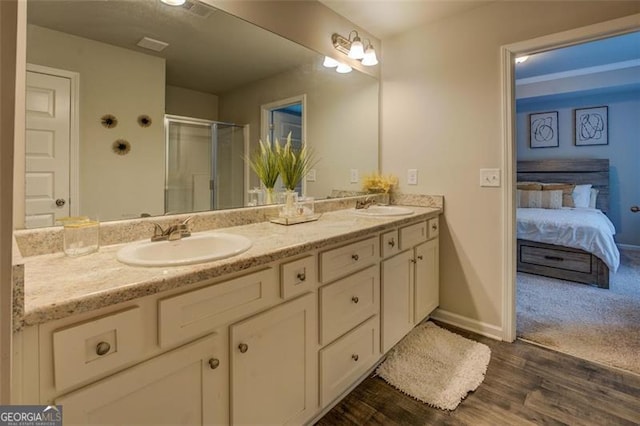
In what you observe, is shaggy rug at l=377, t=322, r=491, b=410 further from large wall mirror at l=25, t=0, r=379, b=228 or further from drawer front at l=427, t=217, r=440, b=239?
large wall mirror at l=25, t=0, r=379, b=228

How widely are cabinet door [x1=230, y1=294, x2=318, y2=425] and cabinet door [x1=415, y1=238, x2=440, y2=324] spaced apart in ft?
3.45

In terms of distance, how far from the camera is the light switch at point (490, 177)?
220 centimetres

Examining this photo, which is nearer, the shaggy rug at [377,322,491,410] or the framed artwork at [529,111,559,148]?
the shaggy rug at [377,322,491,410]

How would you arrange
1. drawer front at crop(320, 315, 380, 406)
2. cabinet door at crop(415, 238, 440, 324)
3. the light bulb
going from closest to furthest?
drawer front at crop(320, 315, 380, 406) < cabinet door at crop(415, 238, 440, 324) < the light bulb

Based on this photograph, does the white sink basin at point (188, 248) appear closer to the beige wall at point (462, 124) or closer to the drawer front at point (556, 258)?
the beige wall at point (462, 124)

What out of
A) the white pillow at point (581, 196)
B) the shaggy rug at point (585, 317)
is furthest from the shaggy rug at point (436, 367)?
the white pillow at point (581, 196)

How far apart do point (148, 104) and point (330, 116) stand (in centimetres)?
135

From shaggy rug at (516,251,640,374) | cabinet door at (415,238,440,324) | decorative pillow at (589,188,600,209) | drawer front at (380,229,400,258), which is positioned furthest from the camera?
decorative pillow at (589,188,600,209)

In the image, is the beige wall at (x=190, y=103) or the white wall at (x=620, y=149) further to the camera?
the white wall at (x=620, y=149)

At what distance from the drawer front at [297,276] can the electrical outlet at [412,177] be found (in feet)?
5.14

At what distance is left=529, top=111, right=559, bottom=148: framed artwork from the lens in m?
5.09

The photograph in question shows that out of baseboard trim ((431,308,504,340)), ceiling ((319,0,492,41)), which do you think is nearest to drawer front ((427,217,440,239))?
baseboard trim ((431,308,504,340))

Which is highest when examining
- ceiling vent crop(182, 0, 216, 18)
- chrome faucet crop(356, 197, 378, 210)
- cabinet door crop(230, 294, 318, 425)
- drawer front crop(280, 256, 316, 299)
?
ceiling vent crop(182, 0, 216, 18)

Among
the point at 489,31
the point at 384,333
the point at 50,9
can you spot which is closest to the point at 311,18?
the point at 489,31
